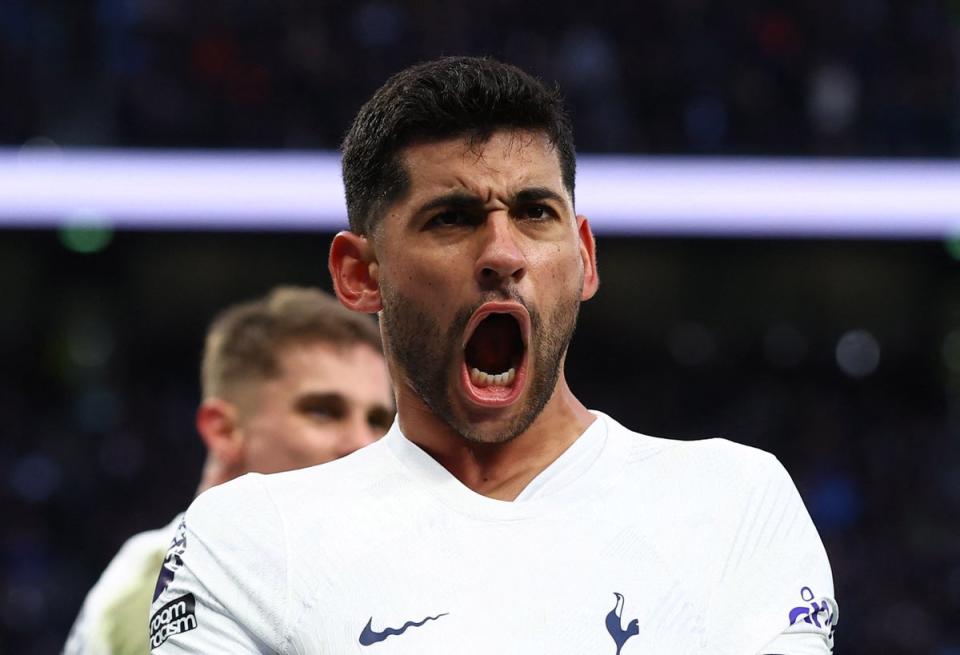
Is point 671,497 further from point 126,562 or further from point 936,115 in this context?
point 936,115

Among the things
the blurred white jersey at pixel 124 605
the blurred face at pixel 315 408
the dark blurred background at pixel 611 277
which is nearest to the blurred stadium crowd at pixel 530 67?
the dark blurred background at pixel 611 277

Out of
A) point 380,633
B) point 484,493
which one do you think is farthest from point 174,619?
point 484,493

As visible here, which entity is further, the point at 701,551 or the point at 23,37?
the point at 23,37

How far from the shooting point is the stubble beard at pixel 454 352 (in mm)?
1746

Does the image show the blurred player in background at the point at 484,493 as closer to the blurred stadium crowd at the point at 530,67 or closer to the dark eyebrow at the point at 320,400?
the dark eyebrow at the point at 320,400

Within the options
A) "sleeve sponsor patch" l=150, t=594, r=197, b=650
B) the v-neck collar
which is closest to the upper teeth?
the v-neck collar

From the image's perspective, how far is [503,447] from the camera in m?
1.80

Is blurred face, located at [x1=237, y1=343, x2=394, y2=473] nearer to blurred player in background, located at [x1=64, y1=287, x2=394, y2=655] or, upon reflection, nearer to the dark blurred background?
blurred player in background, located at [x1=64, y1=287, x2=394, y2=655]

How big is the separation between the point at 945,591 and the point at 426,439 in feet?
34.4

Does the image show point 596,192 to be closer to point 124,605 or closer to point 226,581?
point 124,605

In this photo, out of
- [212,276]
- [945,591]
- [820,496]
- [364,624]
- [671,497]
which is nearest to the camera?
[364,624]

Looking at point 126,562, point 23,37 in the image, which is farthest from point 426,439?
point 23,37

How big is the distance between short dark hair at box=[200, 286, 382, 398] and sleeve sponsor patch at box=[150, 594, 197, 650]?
5.43 ft

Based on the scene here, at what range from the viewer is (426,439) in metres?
1.84
